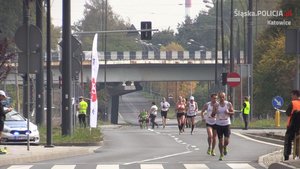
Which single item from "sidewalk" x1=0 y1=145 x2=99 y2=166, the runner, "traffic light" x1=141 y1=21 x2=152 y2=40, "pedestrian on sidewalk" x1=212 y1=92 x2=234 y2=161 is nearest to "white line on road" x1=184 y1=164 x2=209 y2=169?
"pedestrian on sidewalk" x1=212 y1=92 x2=234 y2=161

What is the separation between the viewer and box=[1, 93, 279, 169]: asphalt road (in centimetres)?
2445

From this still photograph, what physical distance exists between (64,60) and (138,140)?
535 cm

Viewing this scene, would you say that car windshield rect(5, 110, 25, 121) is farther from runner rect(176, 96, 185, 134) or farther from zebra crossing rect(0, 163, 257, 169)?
zebra crossing rect(0, 163, 257, 169)

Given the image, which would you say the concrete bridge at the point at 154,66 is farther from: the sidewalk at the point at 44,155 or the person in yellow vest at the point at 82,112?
the sidewalk at the point at 44,155

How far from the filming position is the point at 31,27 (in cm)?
2803

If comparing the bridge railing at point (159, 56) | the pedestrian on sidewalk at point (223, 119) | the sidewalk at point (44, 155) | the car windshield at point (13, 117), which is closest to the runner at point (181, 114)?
the car windshield at point (13, 117)

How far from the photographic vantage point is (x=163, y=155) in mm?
29203

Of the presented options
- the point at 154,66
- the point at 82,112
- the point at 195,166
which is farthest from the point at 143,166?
the point at 154,66

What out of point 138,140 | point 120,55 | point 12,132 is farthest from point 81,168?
point 120,55

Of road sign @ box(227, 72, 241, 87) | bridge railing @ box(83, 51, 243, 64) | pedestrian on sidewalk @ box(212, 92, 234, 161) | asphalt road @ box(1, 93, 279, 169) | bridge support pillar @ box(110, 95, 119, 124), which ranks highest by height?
bridge railing @ box(83, 51, 243, 64)

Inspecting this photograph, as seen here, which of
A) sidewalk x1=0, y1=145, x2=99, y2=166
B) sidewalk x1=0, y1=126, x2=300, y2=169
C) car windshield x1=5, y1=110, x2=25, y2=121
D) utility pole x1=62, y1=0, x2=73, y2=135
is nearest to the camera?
sidewalk x1=0, y1=126, x2=300, y2=169

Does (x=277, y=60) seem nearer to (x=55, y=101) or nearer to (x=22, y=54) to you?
(x=55, y=101)

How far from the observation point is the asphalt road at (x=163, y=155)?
2445 centimetres

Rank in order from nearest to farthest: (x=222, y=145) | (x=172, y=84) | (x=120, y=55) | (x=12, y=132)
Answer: (x=222, y=145), (x=12, y=132), (x=120, y=55), (x=172, y=84)
